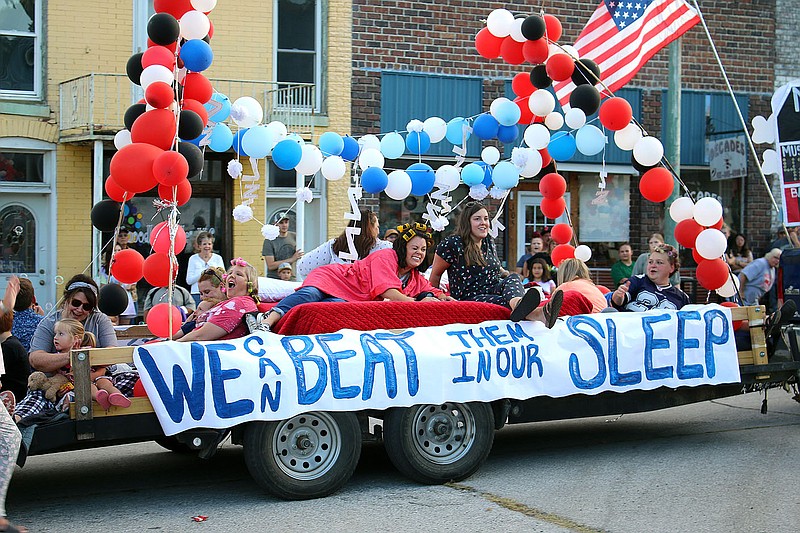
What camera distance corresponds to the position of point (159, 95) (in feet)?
23.0

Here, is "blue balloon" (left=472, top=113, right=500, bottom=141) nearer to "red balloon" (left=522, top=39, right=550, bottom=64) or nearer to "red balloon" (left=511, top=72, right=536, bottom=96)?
"red balloon" (left=511, top=72, right=536, bottom=96)

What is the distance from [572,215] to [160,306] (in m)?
12.9

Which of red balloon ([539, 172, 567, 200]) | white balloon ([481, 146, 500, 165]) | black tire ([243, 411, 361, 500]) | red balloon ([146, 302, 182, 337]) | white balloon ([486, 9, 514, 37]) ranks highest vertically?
white balloon ([486, 9, 514, 37])

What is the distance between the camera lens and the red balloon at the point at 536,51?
916 centimetres

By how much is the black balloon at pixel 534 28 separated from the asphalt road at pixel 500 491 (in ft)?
11.3

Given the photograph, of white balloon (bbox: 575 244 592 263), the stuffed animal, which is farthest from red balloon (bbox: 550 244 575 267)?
the stuffed animal

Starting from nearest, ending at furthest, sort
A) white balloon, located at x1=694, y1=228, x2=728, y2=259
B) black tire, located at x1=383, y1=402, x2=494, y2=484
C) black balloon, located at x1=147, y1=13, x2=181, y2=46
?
black tire, located at x1=383, y1=402, x2=494, y2=484 → black balloon, located at x1=147, y1=13, x2=181, y2=46 → white balloon, located at x1=694, y1=228, x2=728, y2=259

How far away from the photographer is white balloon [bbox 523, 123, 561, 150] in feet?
33.8

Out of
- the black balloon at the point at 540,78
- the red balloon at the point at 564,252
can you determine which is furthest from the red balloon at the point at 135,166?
the red balloon at the point at 564,252

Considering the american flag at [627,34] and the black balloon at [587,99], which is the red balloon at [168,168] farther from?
the american flag at [627,34]

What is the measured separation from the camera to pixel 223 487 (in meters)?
7.30

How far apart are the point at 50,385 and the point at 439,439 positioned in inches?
101

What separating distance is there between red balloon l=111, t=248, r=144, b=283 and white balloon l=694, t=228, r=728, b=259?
14.6 feet

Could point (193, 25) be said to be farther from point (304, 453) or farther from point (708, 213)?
point (708, 213)
